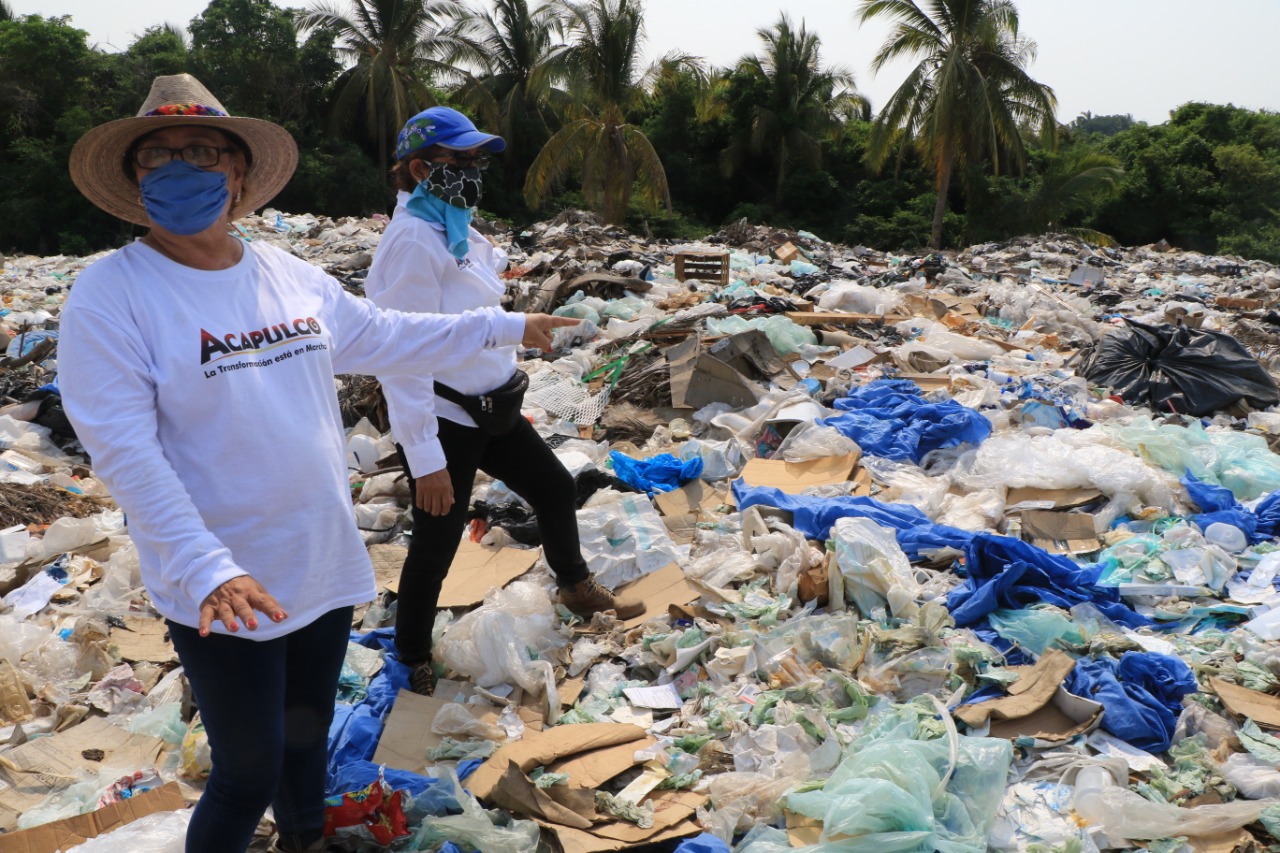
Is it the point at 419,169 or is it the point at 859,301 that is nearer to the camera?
the point at 419,169

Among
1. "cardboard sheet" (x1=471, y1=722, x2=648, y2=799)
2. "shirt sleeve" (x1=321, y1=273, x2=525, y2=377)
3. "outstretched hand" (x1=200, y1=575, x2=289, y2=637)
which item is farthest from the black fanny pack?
"outstretched hand" (x1=200, y1=575, x2=289, y2=637)

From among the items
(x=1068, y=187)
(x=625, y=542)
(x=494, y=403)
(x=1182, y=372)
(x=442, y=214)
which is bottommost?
(x=625, y=542)

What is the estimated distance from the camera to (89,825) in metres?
2.07

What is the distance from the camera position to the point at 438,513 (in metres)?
2.36

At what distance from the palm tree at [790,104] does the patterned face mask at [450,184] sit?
72.2 feet

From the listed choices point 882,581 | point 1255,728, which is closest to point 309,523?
point 882,581

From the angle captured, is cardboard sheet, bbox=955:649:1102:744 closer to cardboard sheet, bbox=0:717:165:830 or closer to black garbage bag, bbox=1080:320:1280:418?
cardboard sheet, bbox=0:717:165:830

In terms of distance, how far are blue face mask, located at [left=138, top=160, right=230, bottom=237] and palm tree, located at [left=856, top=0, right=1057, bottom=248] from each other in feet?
57.7

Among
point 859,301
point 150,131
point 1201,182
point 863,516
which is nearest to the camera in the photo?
point 150,131

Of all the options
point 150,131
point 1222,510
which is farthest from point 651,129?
point 150,131

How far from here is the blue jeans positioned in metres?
1.46

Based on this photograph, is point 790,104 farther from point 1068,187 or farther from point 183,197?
point 183,197

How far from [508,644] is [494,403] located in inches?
30.3

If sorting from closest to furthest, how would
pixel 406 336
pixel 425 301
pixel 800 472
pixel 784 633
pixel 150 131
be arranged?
pixel 150 131, pixel 406 336, pixel 425 301, pixel 784 633, pixel 800 472
